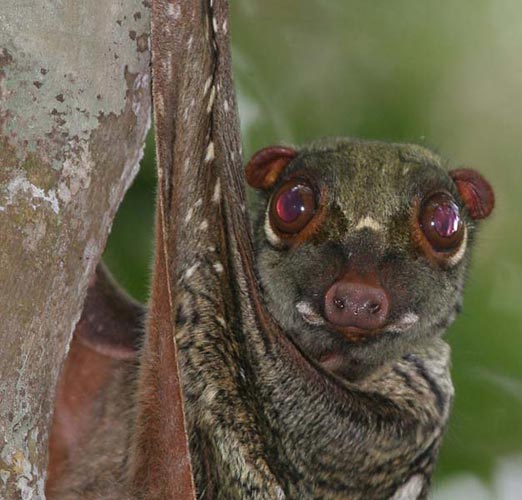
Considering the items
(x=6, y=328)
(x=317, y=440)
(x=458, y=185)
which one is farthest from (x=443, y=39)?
(x=6, y=328)

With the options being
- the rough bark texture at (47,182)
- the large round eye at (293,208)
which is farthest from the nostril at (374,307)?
the rough bark texture at (47,182)

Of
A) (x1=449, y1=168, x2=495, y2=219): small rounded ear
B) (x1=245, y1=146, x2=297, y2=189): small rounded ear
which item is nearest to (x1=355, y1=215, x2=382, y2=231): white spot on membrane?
(x1=245, y1=146, x2=297, y2=189): small rounded ear

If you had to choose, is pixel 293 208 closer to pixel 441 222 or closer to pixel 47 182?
pixel 441 222

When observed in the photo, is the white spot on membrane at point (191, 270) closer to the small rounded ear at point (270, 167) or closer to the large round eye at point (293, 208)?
the large round eye at point (293, 208)

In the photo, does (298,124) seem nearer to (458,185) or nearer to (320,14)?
(320,14)

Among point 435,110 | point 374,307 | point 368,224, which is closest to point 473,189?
point 368,224

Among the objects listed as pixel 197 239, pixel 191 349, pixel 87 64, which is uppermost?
pixel 87 64

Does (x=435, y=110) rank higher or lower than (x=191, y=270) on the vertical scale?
higher
